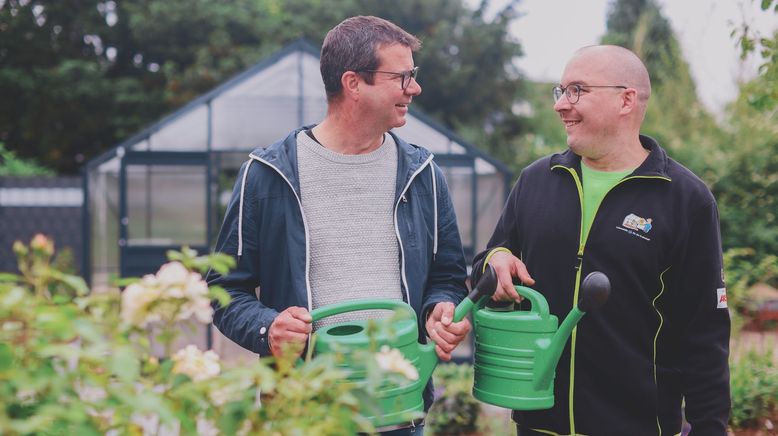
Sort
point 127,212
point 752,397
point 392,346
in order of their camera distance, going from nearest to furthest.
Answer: point 392,346, point 752,397, point 127,212

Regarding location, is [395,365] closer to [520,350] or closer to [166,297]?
[166,297]

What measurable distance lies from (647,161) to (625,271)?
0.92 feet

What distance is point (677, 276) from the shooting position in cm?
189

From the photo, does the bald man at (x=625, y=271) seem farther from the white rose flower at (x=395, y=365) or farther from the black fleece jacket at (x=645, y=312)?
the white rose flower at (x=395, y=365)

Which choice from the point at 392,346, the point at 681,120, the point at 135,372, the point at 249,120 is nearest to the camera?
the point at 135,372

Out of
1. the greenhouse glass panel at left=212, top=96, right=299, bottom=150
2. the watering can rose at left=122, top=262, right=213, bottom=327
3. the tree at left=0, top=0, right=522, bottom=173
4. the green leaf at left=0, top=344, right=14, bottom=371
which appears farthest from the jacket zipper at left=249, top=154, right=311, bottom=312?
the tree at left=0, top=0, right=522, bottom=173

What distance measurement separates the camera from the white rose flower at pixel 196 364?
97cm

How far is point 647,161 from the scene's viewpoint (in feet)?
6.39

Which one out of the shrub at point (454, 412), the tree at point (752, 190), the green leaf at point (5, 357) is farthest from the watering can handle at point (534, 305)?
the tree at point (752, 190)

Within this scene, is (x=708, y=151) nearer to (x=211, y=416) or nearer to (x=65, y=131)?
(x=211, y=416)

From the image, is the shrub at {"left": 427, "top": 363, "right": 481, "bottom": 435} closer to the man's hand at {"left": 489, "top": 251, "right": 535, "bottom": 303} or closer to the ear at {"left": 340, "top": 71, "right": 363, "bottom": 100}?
the man's hand at {"left": 489, "top": 251, "right": 535, "bottom": 303}

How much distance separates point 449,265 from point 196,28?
19071 millimetres

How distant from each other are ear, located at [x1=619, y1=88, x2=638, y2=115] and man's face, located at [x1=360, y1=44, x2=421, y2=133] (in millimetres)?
505

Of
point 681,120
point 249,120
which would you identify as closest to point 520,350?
point 249,120
